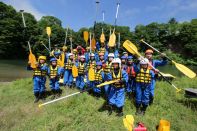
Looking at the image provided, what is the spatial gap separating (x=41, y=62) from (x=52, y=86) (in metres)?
0.92

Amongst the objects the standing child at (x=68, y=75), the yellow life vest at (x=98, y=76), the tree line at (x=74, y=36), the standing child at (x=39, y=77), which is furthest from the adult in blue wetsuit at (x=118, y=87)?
the tree line at (x=74, y=36)

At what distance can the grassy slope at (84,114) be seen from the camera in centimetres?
649

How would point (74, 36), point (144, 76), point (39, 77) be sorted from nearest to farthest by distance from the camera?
1. point (144, 76)
2. point (39, 77)
3. point (74, 36)

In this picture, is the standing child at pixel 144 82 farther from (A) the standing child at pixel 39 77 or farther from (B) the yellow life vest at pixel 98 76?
(A) the standing child at pixel 39 77

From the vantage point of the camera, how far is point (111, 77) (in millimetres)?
7184

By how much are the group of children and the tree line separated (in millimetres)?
22503

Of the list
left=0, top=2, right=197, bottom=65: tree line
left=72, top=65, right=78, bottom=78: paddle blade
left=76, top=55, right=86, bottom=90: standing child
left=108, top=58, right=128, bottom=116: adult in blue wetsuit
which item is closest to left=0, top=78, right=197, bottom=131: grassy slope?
left=108, top=58, right=128, bottom=116: adult in blue wetsuit

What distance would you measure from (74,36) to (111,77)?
41.8 m

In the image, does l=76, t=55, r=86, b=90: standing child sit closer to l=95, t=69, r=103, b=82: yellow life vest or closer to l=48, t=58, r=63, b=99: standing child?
l=48, t=58, r=63, b=99: standing child

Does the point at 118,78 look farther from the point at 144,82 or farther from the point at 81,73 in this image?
the point at 81,73

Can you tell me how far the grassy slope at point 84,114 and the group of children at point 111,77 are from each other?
394mm

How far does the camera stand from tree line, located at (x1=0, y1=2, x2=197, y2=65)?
135ft

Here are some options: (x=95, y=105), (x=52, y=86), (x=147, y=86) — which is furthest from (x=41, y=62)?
(x=147, y=86)

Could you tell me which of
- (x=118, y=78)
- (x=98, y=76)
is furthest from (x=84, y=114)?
(x=98, y=76)
